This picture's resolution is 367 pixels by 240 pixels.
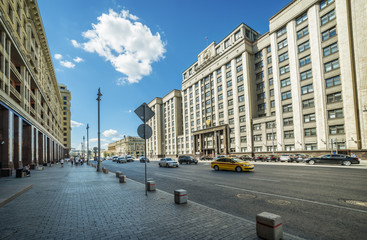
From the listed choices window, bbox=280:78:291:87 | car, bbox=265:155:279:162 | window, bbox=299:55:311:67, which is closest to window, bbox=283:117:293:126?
window, bbox=280:78:291:87

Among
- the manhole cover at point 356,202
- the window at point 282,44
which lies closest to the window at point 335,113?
the window at point 282,44

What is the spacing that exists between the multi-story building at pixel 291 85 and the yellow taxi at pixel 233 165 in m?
17.8

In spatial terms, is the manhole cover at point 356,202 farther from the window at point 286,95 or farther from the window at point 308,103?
the window at point 286,95

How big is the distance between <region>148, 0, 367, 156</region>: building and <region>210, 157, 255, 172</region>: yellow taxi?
57.8ft

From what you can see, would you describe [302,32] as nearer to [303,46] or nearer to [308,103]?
[303,46]

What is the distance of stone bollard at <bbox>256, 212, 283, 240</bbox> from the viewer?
3892 millimetres

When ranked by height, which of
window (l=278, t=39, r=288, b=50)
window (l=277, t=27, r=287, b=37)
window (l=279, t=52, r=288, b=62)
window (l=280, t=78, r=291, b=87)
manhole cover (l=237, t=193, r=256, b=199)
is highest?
window (l=277, t=27, r=287, b=37)

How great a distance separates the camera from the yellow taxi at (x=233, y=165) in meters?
18.5

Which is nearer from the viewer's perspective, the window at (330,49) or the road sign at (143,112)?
the road sign at (143,112)

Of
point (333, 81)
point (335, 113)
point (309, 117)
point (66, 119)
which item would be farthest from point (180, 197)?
point (66, 119)

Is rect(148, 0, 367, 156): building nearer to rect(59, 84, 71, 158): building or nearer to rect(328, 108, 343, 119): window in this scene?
rect(328, 108, 343, 119): window

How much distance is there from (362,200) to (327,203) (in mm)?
1498

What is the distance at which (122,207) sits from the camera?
6617 millimetres

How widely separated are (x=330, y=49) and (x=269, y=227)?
4472 cm
